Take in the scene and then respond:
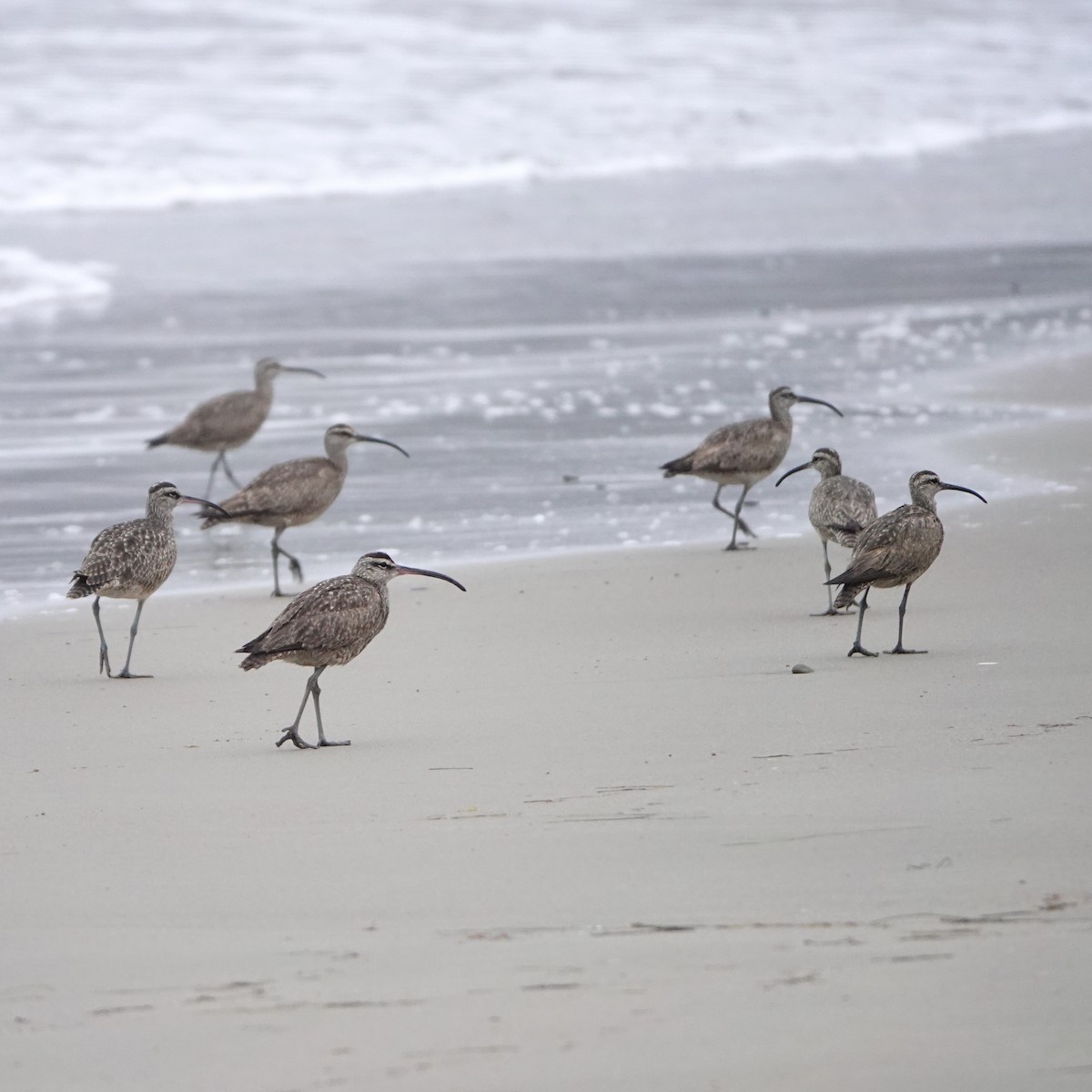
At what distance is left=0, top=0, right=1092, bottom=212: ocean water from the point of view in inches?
1118

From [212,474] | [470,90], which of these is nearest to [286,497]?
[212,474]

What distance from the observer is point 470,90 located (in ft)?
112

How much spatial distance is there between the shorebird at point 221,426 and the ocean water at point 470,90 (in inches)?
566

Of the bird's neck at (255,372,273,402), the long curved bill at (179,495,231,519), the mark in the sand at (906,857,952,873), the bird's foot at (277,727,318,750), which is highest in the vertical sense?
the bird's neck at (255,372,273,402)

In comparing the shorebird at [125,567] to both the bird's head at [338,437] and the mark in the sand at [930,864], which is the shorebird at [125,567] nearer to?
the bird's head at [338,437]

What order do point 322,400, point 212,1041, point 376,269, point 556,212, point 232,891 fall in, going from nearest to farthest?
point 212,1041 < point 232,891 < point 322,400 < point 376,269 < point 556,212

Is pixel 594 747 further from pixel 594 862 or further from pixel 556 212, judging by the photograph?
pixel 556 212

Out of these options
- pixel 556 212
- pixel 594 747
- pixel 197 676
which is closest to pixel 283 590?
pixel 197 676

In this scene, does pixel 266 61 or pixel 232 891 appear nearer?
pixel 232 891

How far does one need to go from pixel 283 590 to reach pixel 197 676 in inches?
64.5

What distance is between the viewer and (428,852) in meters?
5.21

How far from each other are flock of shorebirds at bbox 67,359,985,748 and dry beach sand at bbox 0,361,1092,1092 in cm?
29

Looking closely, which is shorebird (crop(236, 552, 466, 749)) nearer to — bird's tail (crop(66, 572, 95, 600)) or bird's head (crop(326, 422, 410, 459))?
bird's tail (crop(66, 572, 95, 600))

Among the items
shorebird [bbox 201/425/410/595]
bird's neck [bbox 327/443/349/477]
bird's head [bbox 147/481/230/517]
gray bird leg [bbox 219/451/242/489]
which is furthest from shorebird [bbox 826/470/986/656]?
gray bird leg [bbox 219/451/242/489]
